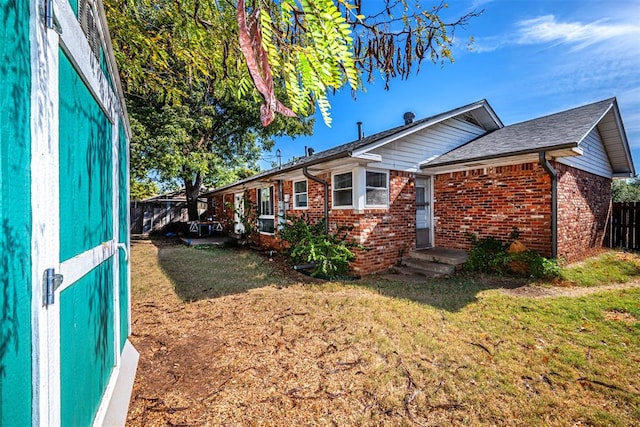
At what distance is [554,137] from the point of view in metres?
6.61

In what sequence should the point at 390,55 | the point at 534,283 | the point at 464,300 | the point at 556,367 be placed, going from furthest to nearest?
the point at 534,283, the point at 464,300, the point at 556,367, the point at 390,55

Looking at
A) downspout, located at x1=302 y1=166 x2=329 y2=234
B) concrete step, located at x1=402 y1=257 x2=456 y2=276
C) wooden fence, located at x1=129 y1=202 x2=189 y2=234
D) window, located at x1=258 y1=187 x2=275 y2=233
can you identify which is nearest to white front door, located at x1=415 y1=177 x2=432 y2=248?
concrete step, located at x1=402 y1=257 x2=456 y2=276

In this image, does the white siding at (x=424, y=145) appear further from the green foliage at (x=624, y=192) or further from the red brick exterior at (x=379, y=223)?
the green foliage at (x=624, y=192)

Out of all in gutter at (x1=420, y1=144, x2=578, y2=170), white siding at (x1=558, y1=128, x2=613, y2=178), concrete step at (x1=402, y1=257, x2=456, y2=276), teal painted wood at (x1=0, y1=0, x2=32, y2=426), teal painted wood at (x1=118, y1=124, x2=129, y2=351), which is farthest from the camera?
white siding at (x1=558, y1=128, x2=613, y2=178)

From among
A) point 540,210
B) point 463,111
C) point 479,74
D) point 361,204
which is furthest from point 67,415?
point 463,111

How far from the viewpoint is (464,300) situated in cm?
515

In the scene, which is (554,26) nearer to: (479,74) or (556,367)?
(479,74)

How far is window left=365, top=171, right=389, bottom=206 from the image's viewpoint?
729 cm

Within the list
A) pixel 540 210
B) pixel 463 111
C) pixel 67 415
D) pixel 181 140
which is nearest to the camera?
pixel 67 415

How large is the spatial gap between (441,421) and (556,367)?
175 cm

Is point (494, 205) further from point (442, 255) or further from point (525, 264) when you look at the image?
point (442, 255)

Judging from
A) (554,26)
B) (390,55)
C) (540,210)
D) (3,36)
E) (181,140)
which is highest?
(181,140)

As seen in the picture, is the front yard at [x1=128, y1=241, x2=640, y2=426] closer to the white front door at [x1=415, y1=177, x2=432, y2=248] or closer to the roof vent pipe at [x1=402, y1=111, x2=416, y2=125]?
the white front door at [x1=415, y1=177, x2=432, y2=248]

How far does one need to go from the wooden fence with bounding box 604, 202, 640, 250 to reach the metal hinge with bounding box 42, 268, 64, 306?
14734 millimetres
